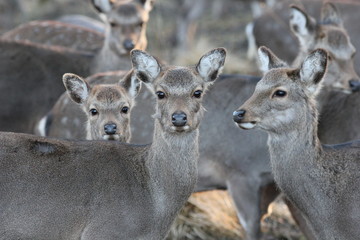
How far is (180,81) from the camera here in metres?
7.37

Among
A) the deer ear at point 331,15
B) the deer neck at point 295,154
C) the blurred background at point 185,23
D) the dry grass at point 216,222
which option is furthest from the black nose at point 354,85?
the blurred background at point 185,23

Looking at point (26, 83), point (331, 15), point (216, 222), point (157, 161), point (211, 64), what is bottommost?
point (216, 222)

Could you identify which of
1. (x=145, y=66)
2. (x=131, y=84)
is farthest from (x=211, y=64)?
(x=131, y=84)

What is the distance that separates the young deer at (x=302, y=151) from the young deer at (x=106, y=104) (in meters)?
1.37

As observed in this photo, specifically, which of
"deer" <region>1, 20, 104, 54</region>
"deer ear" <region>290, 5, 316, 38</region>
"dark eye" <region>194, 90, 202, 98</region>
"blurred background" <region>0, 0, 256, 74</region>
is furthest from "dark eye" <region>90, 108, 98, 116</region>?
"blurred background" <region>0, 0, 256, 74</region>

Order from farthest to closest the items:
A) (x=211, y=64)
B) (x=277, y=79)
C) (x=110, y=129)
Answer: (x=110, y=129)
(x=211, y=64)
(x=277, y=79)

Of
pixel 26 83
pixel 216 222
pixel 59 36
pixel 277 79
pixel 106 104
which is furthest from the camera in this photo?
pixel 59 36

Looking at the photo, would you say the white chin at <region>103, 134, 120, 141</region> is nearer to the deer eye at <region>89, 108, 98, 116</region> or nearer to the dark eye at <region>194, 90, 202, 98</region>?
the deer eye at <region>89, 108, 98, 116</region>

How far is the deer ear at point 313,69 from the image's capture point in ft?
24.0

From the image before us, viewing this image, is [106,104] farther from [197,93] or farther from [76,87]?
[197,93]

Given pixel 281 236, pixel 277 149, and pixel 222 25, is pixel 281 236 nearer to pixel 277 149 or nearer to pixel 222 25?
pixel 277 149

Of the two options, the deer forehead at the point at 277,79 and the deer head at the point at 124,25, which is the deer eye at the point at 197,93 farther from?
the deer head at the point at 124,25

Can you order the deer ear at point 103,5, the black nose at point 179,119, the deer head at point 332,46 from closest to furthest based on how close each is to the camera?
the black nose at point 179,119
the deer head at point 332,46
the deer ear at point 103,5

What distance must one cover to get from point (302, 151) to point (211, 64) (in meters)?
1.06
